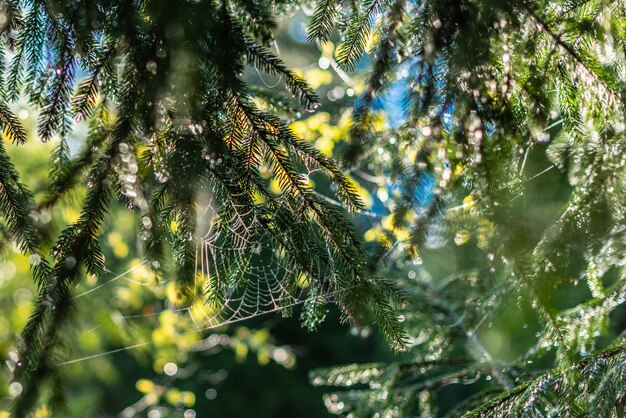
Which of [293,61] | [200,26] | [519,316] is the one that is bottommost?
[519,316]

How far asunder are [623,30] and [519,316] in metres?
0.72

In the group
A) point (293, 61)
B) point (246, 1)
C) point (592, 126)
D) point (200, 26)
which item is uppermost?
point (293, 61)

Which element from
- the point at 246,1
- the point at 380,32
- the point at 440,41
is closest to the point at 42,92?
the point at 246,1

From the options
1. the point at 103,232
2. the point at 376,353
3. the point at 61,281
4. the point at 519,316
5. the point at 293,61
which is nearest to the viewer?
the point at 61,281

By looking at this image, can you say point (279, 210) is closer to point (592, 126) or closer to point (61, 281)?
point (61, 281)

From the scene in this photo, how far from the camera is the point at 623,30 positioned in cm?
120

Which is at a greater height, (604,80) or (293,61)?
(293,61)

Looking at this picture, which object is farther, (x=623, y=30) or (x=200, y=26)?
(x=623, y=30)

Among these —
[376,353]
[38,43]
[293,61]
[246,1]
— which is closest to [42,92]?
[38,43]

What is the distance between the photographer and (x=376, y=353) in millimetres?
7902

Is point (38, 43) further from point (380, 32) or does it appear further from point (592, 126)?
point (592, 126)

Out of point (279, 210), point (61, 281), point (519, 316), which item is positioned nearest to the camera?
point (61, 281)

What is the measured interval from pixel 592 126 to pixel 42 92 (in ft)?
4.44

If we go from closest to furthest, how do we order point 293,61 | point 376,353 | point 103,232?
point 103,232, point 293,61, point 376,353
